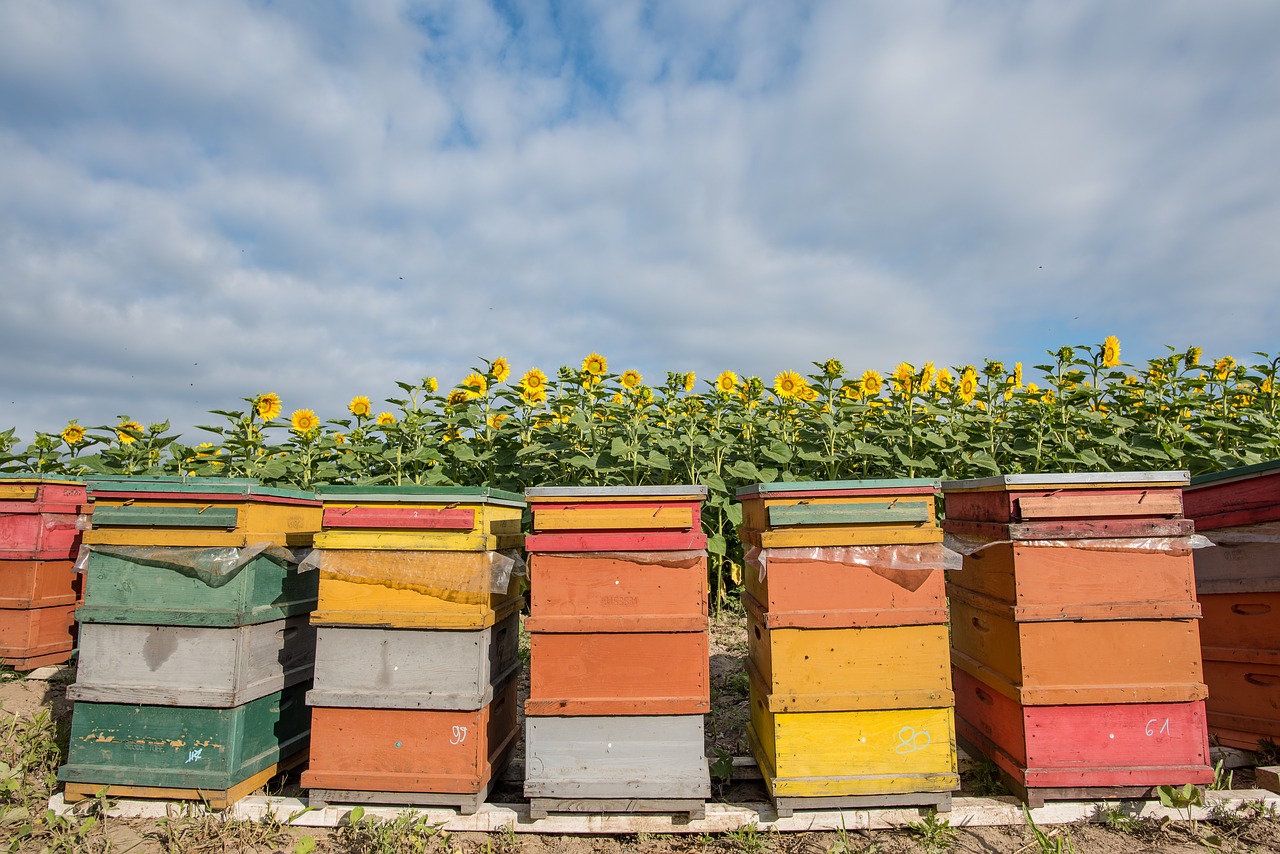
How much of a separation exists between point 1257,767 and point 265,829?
5.02 meters

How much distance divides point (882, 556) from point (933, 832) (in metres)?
1.23

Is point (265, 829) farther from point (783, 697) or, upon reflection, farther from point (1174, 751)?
point (1174, 751)

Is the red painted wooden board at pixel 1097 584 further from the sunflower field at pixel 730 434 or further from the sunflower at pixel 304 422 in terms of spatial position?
the sunflower at pixel 304 422

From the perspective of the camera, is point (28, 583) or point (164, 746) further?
point (28, 583)

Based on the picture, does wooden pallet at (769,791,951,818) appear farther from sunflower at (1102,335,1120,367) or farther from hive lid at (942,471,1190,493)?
sunflower at (1102,335,1120,367)

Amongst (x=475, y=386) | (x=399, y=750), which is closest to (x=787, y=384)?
(x=475, y=386)

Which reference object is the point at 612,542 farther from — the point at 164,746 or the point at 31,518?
the point at 31,518

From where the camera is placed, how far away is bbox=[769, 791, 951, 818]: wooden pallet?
327cm

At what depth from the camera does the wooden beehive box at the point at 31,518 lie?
17.9 ft

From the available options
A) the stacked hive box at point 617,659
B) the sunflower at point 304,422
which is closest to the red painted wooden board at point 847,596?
the stacked hive box at point 617,659

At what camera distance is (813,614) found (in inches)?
130

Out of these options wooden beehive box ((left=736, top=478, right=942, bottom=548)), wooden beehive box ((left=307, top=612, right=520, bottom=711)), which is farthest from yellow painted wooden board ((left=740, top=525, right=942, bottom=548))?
wooden beehive box ((left=307, top=612, right=520, bottom=711))

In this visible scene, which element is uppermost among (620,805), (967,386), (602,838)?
(967,386)

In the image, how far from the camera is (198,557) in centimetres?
352
